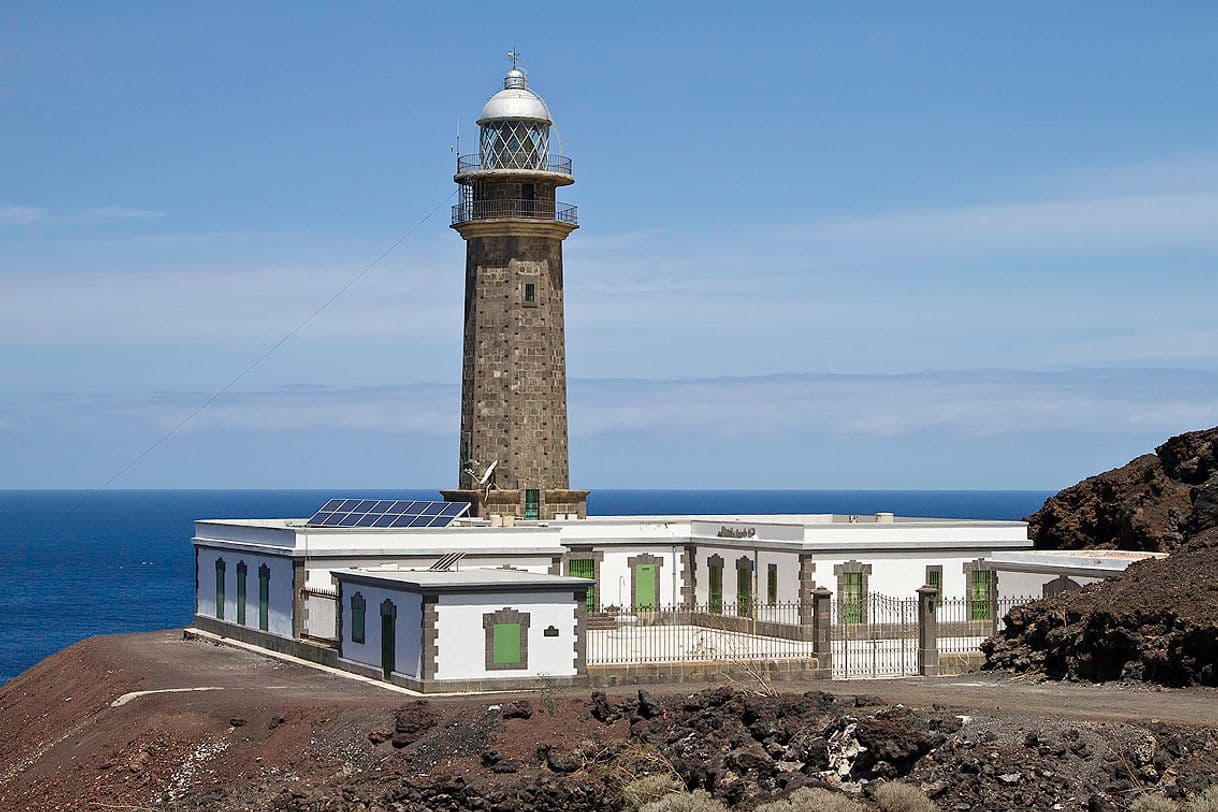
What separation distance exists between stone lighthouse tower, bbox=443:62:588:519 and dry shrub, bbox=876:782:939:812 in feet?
76.2

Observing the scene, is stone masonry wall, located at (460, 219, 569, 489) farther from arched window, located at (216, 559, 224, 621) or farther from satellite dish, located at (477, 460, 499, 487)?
arched window, located at (216, 559, 224, 621)

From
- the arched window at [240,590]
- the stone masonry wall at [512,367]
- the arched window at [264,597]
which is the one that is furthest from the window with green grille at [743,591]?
the arched window at [240,590]

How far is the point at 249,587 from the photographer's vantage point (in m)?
44.4

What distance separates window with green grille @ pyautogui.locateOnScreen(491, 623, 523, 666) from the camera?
34.7 m

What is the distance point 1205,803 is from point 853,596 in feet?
66.8

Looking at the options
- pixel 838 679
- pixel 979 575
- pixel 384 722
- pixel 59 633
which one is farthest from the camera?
pixel 59 633

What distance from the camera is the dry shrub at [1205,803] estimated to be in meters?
23.6

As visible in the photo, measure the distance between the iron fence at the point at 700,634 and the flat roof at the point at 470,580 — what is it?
229 cm

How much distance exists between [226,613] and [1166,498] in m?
23.7

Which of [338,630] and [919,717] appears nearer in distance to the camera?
[919,717]

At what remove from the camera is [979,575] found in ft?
149

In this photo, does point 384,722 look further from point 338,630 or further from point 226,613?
point 226,613

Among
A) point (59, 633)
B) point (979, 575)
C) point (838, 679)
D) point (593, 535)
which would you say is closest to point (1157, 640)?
point (838, 679)

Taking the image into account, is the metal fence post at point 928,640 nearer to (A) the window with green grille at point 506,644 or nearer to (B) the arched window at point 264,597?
(A) the window with green grille at point 506,644
